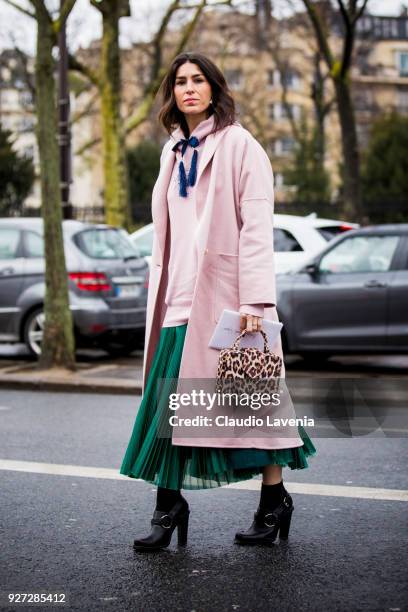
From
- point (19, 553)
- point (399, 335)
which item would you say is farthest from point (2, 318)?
point (19, 553)

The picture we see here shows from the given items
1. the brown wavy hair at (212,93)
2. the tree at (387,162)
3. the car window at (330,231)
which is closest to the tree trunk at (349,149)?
the car window at (330,231)

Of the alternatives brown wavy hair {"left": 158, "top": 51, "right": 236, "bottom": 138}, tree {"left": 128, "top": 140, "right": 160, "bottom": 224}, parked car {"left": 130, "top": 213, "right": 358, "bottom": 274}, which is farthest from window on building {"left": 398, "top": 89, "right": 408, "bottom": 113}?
brown wavy hair {"left": 158, "top": 51, "right": 236, "bottom": 138}

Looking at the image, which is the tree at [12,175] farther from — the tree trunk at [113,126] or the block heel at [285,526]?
the block heel at [285,526]

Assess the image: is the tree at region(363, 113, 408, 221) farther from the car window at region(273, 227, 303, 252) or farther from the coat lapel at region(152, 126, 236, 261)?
the coat lapel at region(152, 126, 236, 261)

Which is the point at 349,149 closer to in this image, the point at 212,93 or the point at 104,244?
the point at 104,244

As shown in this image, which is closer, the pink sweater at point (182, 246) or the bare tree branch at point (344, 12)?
the pink sweater at point (182, 246)

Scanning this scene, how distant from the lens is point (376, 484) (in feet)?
19.8

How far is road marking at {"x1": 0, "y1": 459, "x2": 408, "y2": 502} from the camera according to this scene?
18.9ft

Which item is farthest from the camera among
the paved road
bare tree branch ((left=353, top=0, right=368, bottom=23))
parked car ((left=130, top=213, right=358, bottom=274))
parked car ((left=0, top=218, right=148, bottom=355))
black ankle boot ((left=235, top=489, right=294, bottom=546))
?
bare tree branch ((left=353, top=0, right=368, bottom=23))

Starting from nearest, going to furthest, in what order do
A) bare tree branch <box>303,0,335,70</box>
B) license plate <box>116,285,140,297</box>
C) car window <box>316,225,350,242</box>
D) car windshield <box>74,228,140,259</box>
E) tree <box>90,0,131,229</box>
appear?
license plate <box>116,285,140,297</box>, car windshield <box>74,228,140,259</box>, car window <box>316,225,350,242</box>, bare tree branch <box>303,0,335,70</box>, tree <box>90,0,131,229</box>

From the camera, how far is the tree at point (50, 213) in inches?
470

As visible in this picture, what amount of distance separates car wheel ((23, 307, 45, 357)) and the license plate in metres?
0.90

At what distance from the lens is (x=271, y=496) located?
4762 millimetres

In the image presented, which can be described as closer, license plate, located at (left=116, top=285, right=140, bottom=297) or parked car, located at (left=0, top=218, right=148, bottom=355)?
parked car, located at (left=0, top=218, right=148, bottom=355)
